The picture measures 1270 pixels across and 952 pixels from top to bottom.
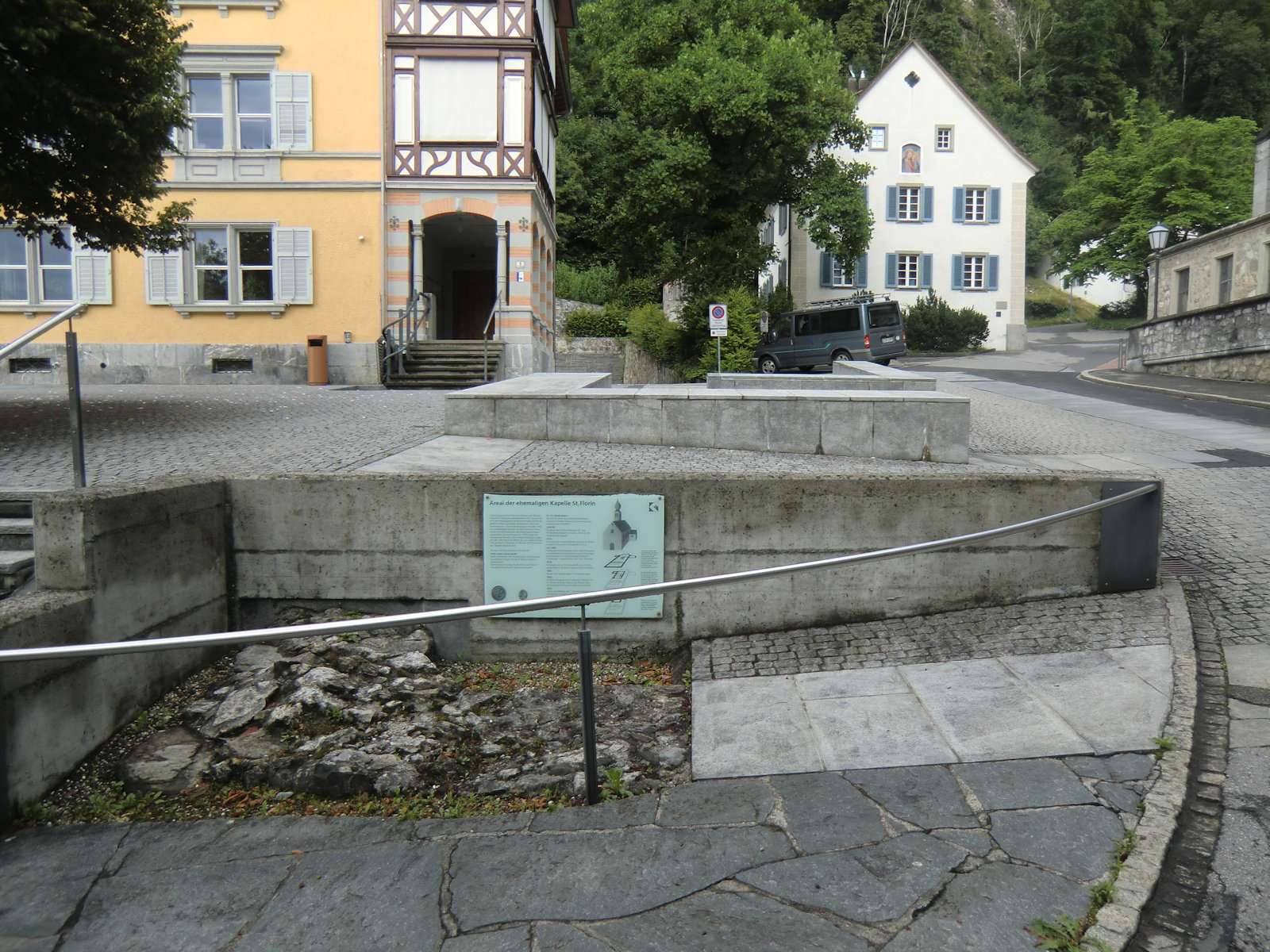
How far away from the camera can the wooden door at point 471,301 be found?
1065 inches

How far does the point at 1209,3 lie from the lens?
202ft

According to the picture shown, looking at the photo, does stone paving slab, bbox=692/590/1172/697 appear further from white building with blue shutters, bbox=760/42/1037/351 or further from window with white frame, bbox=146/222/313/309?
white building with blue shutters, bbox=760/42/1037/351

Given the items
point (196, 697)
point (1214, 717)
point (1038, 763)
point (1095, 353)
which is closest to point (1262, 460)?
point (1214, 717)

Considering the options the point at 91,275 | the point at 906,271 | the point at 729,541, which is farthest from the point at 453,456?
the point at 906,271

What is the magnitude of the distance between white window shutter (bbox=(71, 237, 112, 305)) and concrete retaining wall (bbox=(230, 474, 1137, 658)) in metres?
17.1

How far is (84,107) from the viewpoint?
8484 mm

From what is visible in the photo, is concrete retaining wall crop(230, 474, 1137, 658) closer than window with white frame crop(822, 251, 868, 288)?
Yes

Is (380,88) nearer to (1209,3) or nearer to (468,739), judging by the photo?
(468,739)

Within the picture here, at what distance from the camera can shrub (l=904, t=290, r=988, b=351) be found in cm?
3988

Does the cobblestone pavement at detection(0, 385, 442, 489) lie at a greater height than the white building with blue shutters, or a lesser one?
lesser

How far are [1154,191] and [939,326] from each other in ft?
50.8

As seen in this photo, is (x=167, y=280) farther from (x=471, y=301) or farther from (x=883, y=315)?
(x=883, y=315)

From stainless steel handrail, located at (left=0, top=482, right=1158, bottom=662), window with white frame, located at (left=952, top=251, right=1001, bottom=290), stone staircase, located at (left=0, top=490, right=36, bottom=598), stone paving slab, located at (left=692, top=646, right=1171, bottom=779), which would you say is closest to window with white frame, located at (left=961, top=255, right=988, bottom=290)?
window with white frame, located at (left=952, top=251, right=1001, bottom=290)

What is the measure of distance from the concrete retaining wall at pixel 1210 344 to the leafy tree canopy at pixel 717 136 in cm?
931
